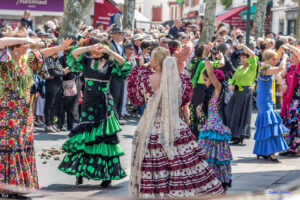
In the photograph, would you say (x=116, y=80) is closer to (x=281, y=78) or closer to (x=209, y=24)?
(x=281, y=78)

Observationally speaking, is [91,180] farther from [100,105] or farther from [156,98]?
[156,98]

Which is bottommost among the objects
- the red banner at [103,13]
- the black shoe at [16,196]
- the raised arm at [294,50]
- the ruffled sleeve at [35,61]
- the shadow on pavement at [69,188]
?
the shadow on pavement at [69,188]

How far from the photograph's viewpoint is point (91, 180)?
8.12 meters

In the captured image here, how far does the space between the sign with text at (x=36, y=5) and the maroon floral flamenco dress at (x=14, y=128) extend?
1486 centimetres

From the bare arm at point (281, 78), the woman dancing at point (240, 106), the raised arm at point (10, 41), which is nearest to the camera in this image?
the raised arm at point (10, 41)

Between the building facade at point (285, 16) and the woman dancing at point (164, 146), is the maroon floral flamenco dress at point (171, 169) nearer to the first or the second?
the woman dancing at point (164, 146)

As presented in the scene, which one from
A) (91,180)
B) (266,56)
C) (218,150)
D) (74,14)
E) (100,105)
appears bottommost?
(91,180)

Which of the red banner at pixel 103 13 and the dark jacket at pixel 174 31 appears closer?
the dark jacket at pixel 174 31

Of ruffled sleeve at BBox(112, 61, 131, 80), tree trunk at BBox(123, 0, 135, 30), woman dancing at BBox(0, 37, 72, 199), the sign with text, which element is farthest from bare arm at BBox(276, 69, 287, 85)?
the sign with text

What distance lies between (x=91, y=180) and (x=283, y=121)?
3.97m

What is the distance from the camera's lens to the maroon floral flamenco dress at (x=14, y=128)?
6.71 meters

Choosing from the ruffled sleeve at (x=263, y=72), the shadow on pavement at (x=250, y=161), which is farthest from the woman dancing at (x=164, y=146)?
the ruffled sleeve at (x=263, y=72)

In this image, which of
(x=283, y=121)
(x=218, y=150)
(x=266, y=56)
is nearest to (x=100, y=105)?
(x=218, y=150)

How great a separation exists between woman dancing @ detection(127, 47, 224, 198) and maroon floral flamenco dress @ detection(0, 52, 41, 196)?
1.34 meters
